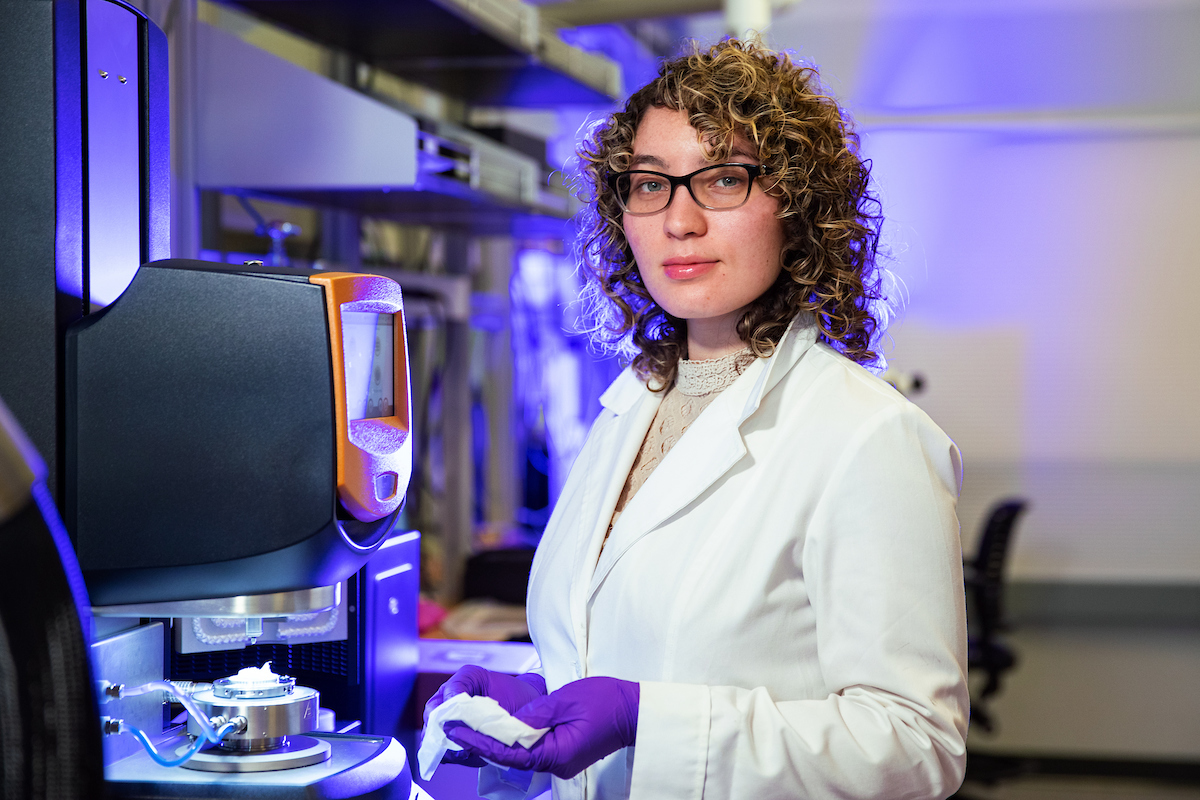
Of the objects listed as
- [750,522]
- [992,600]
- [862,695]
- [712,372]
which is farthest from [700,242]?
[992,600]

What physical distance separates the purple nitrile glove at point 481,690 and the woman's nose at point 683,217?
0.49m

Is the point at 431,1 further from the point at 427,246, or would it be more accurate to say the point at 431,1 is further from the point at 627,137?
the point at 427,246

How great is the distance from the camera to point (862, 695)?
95 cm

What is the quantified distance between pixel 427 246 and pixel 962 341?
258 cm

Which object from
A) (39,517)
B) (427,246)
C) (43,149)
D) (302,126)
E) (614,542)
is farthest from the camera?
(427,246)

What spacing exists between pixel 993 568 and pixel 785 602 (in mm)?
3176

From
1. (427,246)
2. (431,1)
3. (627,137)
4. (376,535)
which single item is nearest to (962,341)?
(427,246)

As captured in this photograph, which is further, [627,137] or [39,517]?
[627,137]

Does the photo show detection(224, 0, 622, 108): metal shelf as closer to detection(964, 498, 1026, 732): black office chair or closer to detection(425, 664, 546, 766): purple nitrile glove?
detection(425, 664, 546, 766): purple nitrile glove

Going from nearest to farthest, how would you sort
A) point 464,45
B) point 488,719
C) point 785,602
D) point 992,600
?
point 488,719 < point 785,602 < point 464,45 < point 992,600

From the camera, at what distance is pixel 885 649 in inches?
36.6

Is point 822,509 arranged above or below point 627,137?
below

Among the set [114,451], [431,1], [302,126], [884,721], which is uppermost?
[431,1]

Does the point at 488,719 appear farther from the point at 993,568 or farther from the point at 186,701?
the point at 993,568
